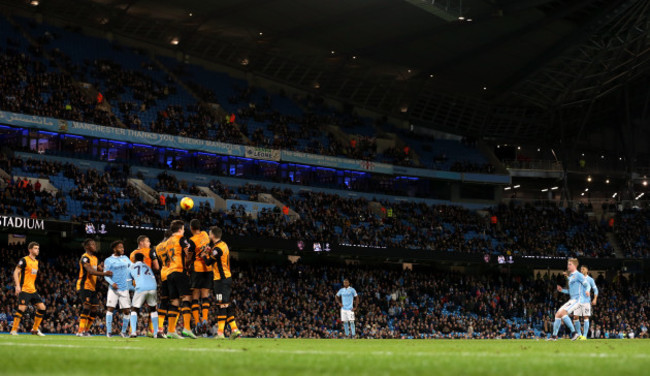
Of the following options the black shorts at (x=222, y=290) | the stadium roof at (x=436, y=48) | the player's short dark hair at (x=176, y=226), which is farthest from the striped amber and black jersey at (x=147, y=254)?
the stadium roof at (x=436, y=48)

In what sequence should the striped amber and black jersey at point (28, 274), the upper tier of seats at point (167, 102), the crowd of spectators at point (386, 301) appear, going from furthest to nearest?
the upper tier of seats at point (167, 102), the crowd of spectators at point (386, 301), the striped amber and black jersey at point (28, 274)

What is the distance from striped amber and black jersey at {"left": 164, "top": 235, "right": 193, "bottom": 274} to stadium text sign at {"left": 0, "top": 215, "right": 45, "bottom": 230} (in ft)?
76.3

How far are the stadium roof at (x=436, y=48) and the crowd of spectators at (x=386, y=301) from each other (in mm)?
16919

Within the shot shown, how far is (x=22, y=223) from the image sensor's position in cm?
3928

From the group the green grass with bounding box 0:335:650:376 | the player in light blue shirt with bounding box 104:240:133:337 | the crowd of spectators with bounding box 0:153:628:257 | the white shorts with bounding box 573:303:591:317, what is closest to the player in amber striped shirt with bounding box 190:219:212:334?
the player in light blue shirt with bounding box 104:240:133:337

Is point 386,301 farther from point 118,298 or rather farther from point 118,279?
Result: point 118,279

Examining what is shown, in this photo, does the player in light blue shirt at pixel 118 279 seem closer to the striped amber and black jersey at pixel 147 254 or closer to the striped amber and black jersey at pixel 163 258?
the striped amber and black jersey at pixel 147 254

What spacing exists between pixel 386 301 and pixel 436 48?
21.9 metres

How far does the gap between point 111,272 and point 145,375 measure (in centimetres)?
1236

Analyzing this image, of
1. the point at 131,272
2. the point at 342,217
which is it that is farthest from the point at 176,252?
the point at 342,217

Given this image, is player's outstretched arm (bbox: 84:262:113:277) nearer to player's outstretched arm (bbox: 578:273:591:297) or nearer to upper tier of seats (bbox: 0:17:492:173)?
player's outstretched arm (bbox: 578:273:591:297)

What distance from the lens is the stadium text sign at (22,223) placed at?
3884 cm

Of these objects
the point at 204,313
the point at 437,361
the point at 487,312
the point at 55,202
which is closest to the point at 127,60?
the point at 55,202

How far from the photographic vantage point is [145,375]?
743 centimetres
